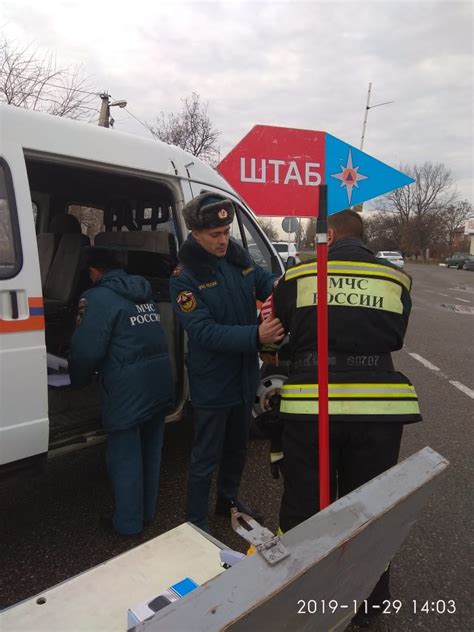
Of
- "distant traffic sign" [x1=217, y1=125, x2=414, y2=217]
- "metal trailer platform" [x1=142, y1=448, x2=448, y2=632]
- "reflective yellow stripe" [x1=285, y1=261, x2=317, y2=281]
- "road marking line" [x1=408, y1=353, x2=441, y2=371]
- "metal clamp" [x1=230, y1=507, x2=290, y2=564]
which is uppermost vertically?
"distant traffic sign" [x1=217, y1=125, x2=414, y2=217]

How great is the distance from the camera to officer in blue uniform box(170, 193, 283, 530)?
2523mm

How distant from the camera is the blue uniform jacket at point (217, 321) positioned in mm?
2494

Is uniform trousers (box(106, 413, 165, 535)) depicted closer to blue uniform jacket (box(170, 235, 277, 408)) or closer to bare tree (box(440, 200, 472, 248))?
blue uniform jacket (box(170, 235, 277, 408))

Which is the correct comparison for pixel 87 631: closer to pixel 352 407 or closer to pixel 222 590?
pixel 222 590

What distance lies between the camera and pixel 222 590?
104 centimetres

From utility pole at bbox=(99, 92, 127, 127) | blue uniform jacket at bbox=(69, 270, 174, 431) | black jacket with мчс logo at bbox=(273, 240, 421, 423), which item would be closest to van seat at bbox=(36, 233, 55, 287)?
blue uniform jacket at bbox=(69, 270, 174, 431)

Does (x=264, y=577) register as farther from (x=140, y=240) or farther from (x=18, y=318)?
(x=140, y=240)

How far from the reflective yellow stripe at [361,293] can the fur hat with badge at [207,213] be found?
83cm

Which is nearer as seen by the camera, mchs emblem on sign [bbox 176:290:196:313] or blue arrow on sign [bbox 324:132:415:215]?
mchs emblem on sign [bbox 176:290:196:313]

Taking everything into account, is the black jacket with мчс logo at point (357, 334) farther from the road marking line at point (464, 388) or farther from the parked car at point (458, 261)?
the parked car at point (458, 261)

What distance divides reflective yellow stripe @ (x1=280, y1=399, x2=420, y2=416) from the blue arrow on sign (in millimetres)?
1511

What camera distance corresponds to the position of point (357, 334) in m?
1.89

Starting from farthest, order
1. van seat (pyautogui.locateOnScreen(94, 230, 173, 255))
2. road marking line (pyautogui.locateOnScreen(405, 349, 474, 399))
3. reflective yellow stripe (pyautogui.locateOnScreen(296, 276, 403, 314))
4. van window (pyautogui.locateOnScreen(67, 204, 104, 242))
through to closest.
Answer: road marking line (pyautogui.locateOnScreen(405, 349, 474, 399)) < van window (pyautogui.locateOnScreen(67, 204, 104, 242)) < van seat (pyautogui.locateOnScreen(94, 230, 173, 255)) < reflective yellow stripe (pyautogui.locateOnScreen(296, 276, 403, 314))

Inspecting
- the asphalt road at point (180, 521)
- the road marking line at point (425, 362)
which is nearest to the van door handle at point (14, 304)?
the asphalt road at point (180, 521)
